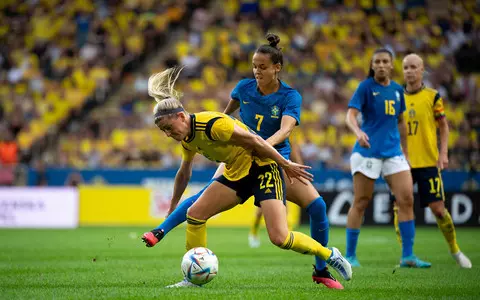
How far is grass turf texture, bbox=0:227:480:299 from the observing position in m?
6.77

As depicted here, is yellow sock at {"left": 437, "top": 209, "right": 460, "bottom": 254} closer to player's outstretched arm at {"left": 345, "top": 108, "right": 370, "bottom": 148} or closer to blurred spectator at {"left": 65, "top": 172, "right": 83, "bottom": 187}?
player's outstretched arm at {"left": 345, "top": 108, "right": 370, "bottom": 148}

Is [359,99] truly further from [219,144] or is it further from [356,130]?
[219,144]

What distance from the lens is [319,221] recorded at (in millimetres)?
7719

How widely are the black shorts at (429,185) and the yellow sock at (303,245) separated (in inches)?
128

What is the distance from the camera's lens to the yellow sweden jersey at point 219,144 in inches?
261

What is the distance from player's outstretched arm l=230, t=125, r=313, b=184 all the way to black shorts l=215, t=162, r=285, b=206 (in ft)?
1.02

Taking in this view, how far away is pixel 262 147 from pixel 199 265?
1.20m

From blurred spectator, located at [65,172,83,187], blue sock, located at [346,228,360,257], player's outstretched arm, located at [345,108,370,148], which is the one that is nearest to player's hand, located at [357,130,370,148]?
player's outstretched arm, located at [345,108,370,148]

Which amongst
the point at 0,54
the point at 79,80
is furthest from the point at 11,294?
the point at 0,54

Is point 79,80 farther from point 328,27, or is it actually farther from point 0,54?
point 328,27

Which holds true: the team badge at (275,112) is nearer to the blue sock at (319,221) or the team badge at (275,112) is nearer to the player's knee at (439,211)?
the blue sock at (319,221)

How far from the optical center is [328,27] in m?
25.0

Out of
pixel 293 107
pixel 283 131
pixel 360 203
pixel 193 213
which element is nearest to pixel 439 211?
pixel 360 203

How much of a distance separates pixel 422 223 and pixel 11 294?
13487 mm
